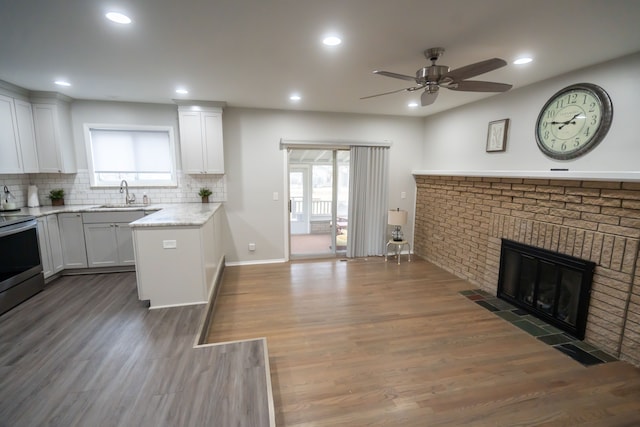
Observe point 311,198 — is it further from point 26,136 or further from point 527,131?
point 26,136

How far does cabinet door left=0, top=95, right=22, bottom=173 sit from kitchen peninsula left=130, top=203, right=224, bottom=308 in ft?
7.22

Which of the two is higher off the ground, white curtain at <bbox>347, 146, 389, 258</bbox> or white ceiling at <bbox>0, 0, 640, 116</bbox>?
white ceiling at <bbox>0, 0, 640, 116</bbox>

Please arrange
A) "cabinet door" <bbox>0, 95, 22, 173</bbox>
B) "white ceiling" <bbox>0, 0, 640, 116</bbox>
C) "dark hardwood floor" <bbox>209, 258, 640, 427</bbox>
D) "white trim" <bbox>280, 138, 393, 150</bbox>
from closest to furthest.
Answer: "white ceiling" <bbox>0, 0, 640, 116</bbox>, "dark hardwood floor" <bbox>209, 258, 640, 427</bbox>, "cabinet door" <bbox>0, 95, 22, 173</bbox>, "white trim" <bbox>280, 138, 393, 150</bbox>

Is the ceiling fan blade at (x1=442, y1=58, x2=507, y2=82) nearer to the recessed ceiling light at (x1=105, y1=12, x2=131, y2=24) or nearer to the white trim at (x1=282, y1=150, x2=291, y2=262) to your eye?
the recessed ceiling light at (x1=105, y1=12, x2=131, y2=24)

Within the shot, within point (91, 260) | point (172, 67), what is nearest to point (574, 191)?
point (172, 67)

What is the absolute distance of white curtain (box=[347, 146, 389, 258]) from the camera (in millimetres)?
5055

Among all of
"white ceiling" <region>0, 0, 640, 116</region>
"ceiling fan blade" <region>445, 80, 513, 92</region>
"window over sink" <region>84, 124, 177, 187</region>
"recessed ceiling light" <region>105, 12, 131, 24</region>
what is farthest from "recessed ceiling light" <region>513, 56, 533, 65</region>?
"window over sink" <region>84, 124, 177, 187</region>

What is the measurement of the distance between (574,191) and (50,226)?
19.8ft

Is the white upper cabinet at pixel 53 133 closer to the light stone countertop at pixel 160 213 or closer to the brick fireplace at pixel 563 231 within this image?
the light stone countertop at pixel 160 213

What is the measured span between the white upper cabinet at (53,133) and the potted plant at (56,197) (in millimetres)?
344

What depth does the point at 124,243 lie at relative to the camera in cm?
392

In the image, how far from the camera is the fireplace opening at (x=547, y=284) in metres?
2.70

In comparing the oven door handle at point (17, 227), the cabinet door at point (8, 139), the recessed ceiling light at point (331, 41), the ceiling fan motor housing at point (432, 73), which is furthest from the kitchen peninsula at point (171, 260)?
the ceiling fan motor housing at point (432, 73)

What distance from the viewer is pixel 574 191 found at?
2.76m
